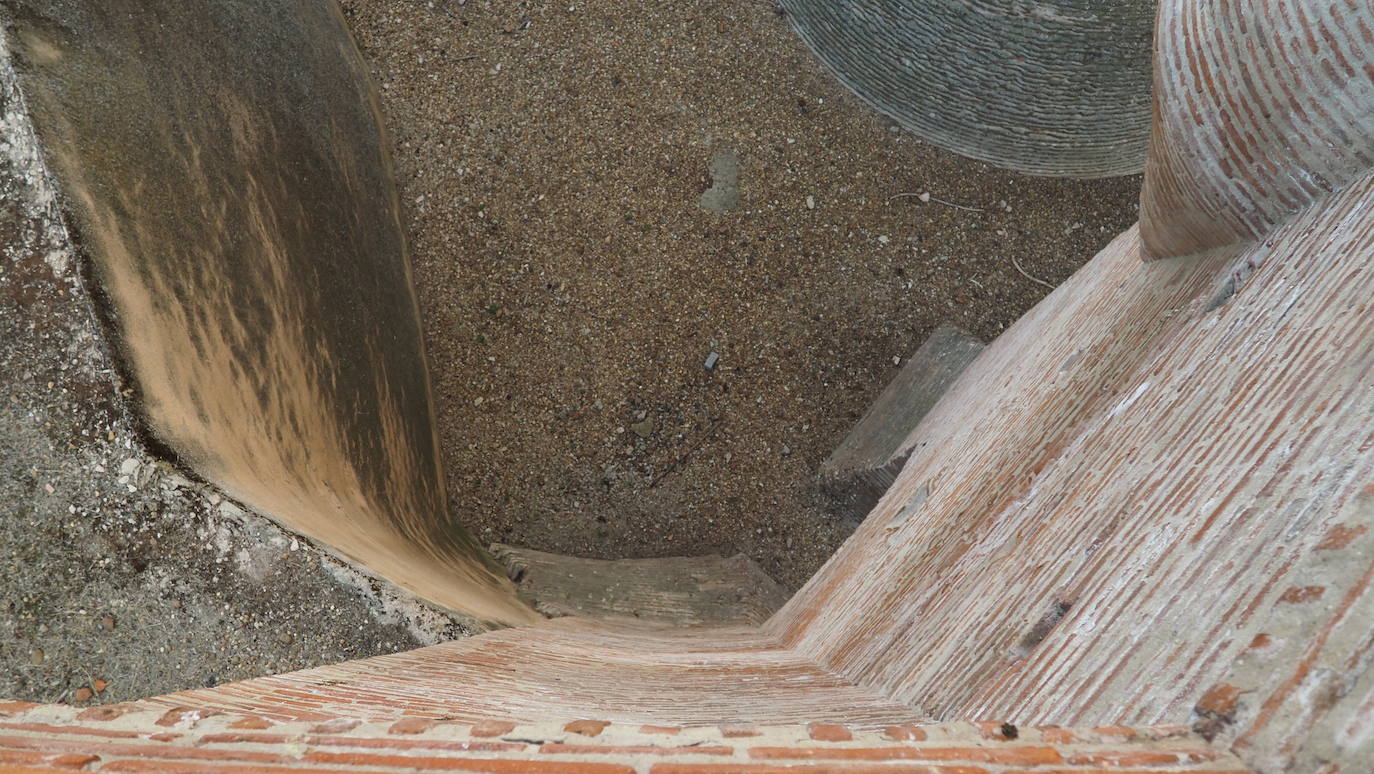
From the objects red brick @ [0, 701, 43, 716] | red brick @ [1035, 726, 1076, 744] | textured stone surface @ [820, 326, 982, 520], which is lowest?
red brick @ [0, 701, 43, 716]

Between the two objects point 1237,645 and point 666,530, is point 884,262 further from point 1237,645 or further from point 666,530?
point 1237,645

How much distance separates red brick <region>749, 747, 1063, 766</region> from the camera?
2.78 ft

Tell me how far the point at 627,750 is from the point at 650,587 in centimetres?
318

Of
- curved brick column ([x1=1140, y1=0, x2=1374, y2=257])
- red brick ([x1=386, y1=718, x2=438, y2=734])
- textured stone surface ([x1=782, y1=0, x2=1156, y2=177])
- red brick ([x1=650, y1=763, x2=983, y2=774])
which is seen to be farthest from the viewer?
textured stone surface ([x1=782, y1=0, x2=1156, y2=177])

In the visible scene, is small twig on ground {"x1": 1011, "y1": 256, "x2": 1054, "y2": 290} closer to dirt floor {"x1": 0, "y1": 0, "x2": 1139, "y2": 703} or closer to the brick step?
dirt floor {"x1": 0, "y1": 0, "x2": 1139, "y2": 703}

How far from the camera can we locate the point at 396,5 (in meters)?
4.56

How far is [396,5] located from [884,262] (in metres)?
3.21

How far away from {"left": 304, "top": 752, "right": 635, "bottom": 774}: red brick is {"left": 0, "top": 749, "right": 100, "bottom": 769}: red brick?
23 centimetres

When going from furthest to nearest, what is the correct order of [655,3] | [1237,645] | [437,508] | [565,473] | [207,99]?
[655,3], [565,473], [437,508], [207,99], [1237,645]

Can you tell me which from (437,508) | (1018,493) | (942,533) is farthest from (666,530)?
(1018,493)

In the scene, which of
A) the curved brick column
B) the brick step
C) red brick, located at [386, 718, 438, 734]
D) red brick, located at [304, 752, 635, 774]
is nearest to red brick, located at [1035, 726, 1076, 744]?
the brick step

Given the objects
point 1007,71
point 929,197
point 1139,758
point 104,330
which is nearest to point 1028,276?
point 929,197

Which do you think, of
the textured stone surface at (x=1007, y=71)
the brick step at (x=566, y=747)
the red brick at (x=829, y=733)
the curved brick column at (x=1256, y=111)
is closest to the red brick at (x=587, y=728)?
the brick step at (x=566, y=747)

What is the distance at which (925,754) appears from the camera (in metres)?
0.86
